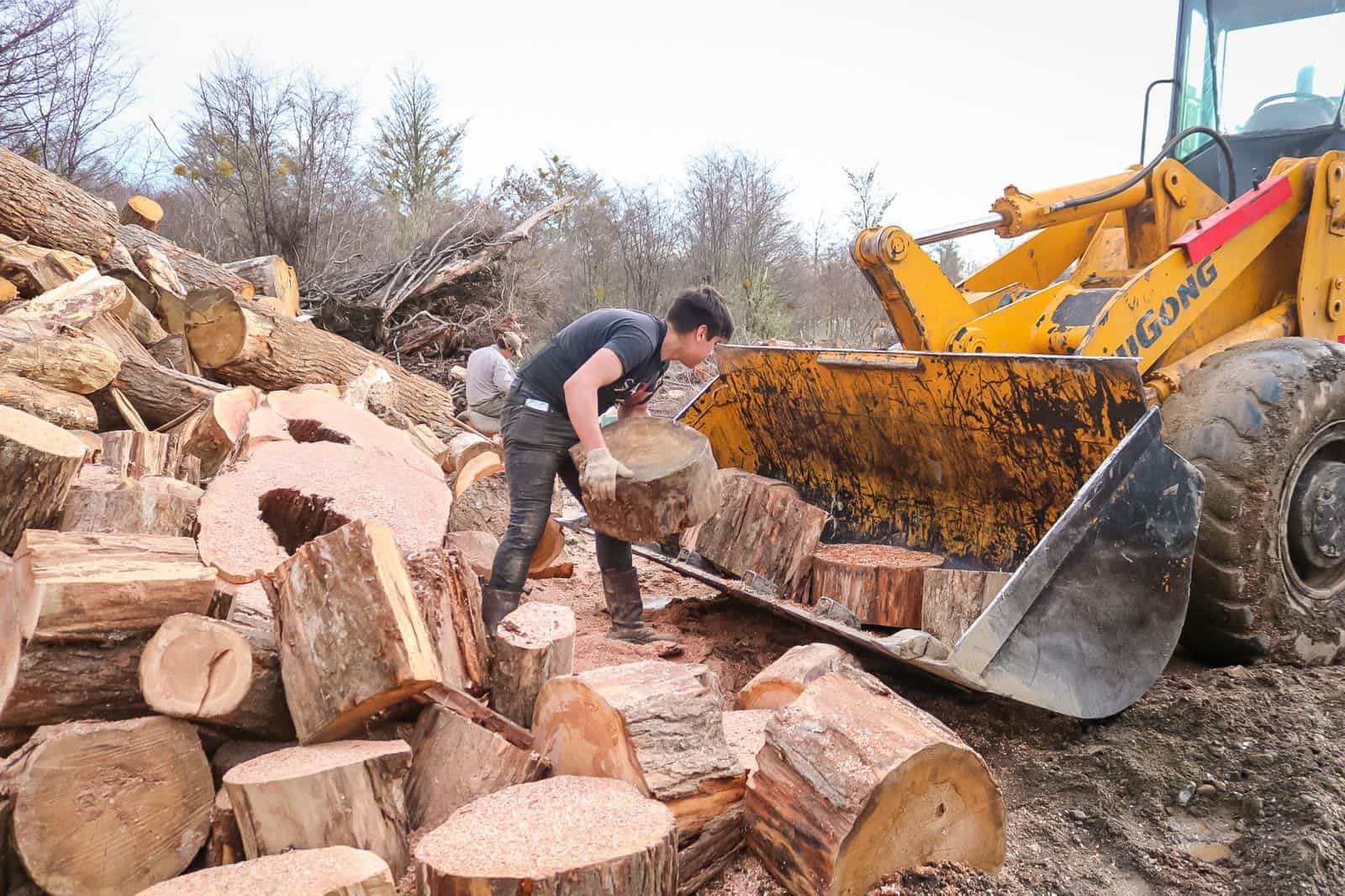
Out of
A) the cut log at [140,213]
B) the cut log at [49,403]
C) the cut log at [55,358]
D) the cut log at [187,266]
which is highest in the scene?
the cut log at [140,213]

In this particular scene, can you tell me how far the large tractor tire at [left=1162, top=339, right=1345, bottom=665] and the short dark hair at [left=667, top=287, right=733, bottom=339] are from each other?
1801 millimetres

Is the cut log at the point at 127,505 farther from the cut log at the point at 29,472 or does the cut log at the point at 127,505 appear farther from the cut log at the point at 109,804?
the cut log at the point at 109,804

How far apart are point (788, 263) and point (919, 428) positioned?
17238mm

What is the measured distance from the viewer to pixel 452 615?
9.75 ft

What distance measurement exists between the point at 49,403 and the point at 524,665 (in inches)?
129

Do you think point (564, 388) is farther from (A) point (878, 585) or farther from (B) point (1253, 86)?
(B) point (1253, 86)

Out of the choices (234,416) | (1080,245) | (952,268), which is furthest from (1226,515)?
(952,268)

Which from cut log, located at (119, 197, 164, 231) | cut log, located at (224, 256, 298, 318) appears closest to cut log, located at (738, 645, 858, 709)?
cut log, located at (224, 256, 298, 318)

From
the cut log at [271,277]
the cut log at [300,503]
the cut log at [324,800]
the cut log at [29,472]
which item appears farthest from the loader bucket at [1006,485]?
the cut log at [271,277]

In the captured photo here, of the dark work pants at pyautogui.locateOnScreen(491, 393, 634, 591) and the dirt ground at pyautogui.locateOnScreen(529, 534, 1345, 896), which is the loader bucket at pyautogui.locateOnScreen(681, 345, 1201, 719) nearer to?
the dirt ground at pyautogui.locateOnScreen(529, 534, 1345, 896)

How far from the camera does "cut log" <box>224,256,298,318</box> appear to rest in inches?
381

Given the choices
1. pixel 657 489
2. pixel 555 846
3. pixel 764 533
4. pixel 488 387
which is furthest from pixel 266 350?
pixel 555 846

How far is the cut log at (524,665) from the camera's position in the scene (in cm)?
290

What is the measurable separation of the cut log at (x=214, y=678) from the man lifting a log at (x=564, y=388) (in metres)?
1.21
